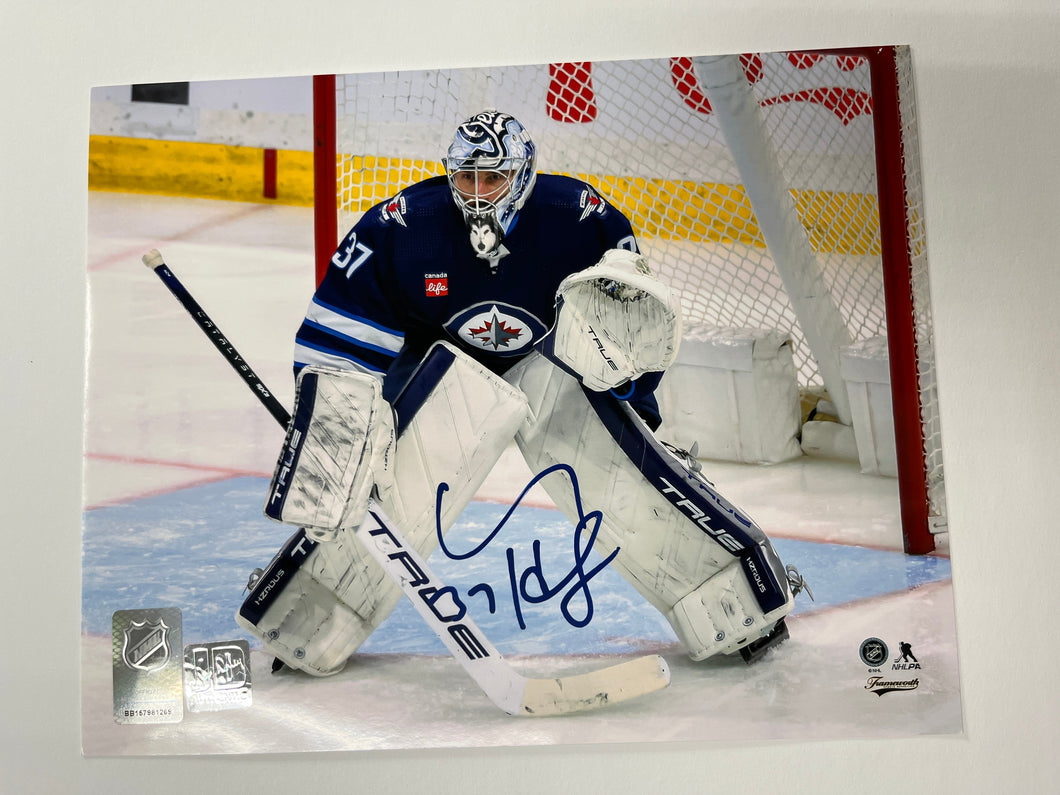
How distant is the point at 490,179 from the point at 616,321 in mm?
335

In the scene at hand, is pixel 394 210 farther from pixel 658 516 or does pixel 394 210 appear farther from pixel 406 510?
pixel 658 516

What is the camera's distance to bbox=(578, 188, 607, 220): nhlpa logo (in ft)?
5.54

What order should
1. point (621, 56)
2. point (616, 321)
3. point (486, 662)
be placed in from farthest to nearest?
1. point (621, 56)
2. point (486, 662)
3. point (616, 321)

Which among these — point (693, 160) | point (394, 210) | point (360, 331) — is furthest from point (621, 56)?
point (360, 331)

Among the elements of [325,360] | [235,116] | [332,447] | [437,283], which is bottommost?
[332,447]

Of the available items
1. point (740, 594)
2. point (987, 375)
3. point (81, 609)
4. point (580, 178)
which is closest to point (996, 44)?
point (987, 375)

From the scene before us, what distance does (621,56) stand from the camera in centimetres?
181

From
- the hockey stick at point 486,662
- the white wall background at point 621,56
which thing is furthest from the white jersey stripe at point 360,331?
the white wall background at point 621,56

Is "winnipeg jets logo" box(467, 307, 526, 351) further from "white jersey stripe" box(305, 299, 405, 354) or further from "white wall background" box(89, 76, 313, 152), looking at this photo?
"white wall background" box(89, 76, 313, 152)

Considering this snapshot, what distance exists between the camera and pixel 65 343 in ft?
6.02

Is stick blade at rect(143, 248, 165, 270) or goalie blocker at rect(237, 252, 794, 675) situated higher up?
stick blade at rect(143, 248, 165, 270)

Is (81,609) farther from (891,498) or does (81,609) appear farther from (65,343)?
(891,498)

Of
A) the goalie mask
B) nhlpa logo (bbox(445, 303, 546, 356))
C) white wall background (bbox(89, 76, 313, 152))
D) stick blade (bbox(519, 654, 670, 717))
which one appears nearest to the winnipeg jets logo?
nhlpa logo (bbox(445, 303, 546, 356))

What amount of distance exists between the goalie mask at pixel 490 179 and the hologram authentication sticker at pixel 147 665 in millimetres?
878
